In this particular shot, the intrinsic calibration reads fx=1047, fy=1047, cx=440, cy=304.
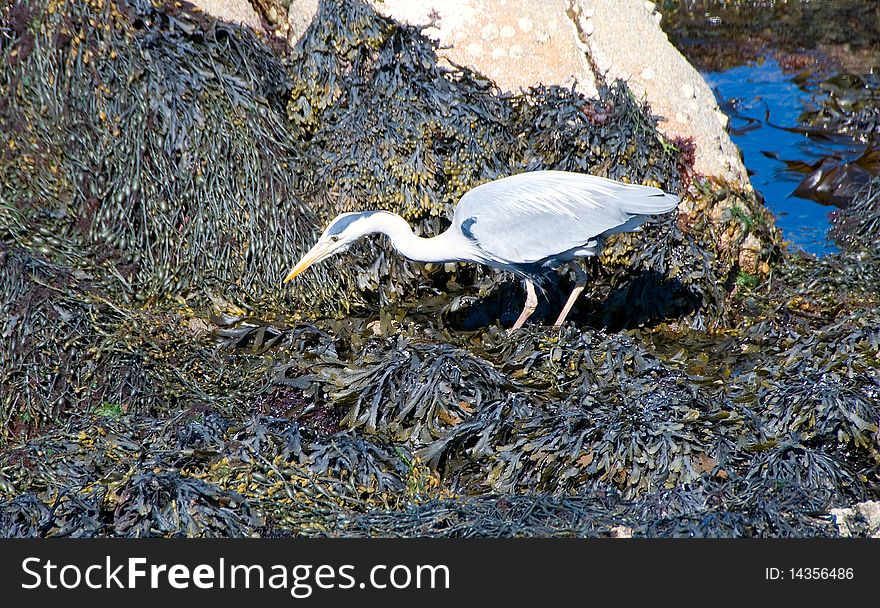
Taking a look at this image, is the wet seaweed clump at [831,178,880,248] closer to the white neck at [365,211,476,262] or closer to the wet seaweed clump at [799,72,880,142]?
the wet seaweed clump at [799,72,880,142]

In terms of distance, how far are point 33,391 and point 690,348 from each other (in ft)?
10.7

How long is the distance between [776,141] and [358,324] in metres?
4.38

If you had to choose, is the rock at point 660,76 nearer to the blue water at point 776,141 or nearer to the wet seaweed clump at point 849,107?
the blue water at point 776,141

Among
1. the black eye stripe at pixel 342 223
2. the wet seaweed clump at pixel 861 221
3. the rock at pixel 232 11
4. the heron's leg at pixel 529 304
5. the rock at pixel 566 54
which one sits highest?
the rock at pixel 232 11

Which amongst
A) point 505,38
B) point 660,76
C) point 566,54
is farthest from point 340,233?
point 660,76

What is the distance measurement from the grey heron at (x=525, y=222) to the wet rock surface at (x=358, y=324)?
0.43 metres

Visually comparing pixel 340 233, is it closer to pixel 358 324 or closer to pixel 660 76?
pixel 358 324

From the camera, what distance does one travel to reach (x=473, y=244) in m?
5.11

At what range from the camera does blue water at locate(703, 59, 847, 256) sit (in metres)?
7.12

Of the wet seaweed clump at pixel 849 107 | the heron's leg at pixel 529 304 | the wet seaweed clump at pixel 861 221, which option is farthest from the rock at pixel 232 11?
the wet seaweed clump at pixel 849 107

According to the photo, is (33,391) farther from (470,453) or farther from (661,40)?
(661,40)

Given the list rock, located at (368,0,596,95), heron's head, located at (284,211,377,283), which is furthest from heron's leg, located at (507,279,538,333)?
rock, located at (368,0,596,95)

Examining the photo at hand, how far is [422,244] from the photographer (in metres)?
5.12

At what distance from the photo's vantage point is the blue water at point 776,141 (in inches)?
280
